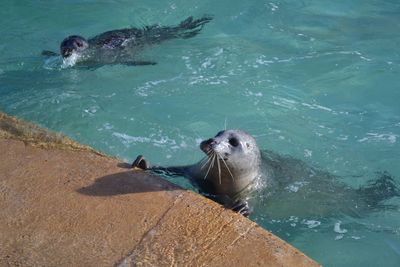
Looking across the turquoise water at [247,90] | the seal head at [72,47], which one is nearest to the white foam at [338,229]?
the turquoise water at [247,90]

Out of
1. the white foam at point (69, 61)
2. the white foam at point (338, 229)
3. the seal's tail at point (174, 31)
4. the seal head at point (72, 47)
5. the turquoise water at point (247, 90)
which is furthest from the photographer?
the seal's tail at point (174, 31)

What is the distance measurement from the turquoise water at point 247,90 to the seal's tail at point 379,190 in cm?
13

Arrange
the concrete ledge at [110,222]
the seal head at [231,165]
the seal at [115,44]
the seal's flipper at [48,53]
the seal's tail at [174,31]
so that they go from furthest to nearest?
1. the seal's tail at [174,31]
2. the seal's flipper at [48,53]
3. the seal at [115,44]
4. the seal head at [231,165]
5. the concrete ledge at [110,222]

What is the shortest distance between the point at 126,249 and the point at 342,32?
304 inches

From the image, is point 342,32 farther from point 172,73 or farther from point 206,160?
point 206,160

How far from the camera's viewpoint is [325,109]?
830 centimetres

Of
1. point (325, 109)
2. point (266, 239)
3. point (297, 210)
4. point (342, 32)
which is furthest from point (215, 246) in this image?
point (342, 32)

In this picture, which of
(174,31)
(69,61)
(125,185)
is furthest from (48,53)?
(125,185)

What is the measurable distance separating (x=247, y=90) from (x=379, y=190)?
2707 mm

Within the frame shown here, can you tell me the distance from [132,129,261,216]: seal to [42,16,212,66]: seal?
3.41m

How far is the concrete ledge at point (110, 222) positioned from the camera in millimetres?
3938

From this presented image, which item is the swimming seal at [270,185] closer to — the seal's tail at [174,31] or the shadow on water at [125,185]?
the shadow on water at [125,185]

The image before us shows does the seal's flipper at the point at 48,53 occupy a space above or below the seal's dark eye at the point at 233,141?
below

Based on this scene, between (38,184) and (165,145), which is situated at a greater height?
(38,184)
